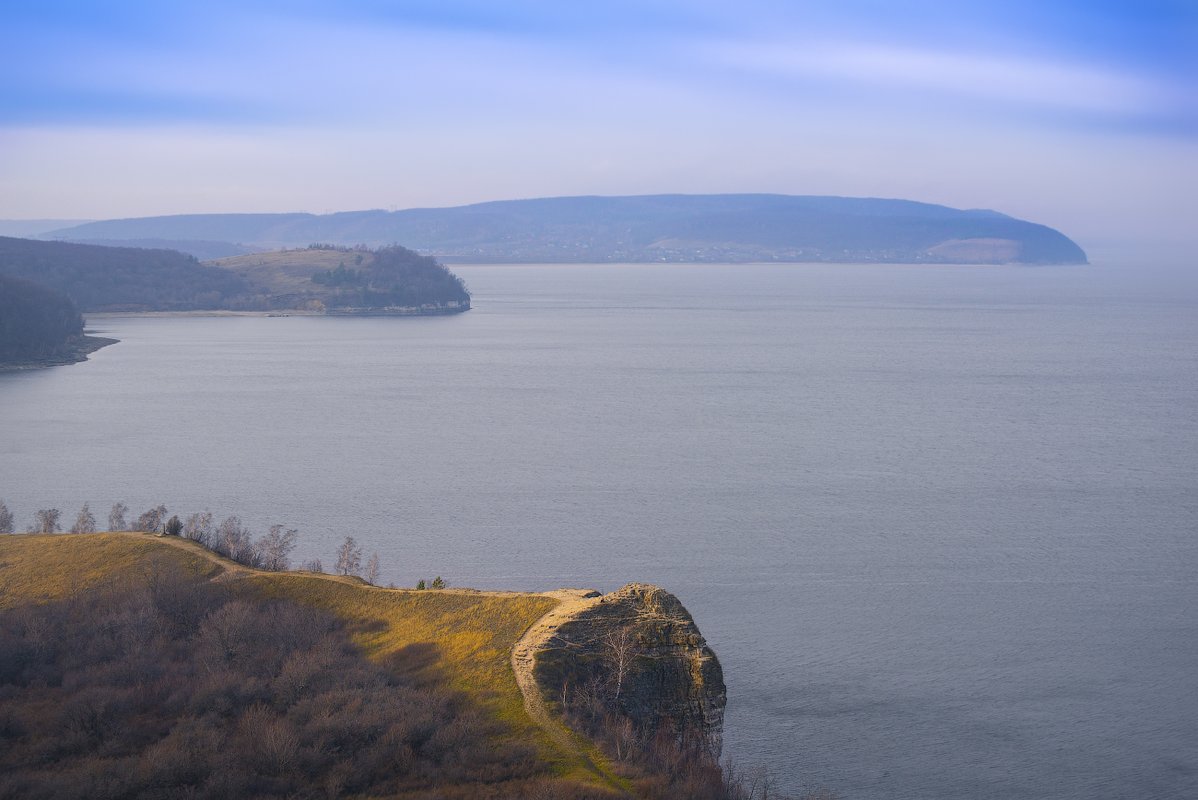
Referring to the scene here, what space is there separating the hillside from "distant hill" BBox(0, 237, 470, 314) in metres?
112

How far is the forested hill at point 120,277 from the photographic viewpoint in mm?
127750

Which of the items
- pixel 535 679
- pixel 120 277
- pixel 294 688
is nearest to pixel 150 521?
pixel 294 688

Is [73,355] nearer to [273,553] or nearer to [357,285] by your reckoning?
[357,285]

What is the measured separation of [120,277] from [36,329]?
49136mm

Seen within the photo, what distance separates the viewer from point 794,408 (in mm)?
60625

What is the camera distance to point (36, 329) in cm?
8675

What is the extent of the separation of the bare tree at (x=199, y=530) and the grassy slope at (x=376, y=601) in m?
1.69

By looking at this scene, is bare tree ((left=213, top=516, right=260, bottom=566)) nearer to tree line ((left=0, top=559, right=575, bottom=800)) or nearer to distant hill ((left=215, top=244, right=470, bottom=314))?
tree line ((left=0, top=559, right=575, bottom=800))

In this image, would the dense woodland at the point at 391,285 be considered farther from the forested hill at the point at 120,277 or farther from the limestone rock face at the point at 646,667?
the limestone rock face at the point at 646,667

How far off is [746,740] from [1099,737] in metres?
6.96

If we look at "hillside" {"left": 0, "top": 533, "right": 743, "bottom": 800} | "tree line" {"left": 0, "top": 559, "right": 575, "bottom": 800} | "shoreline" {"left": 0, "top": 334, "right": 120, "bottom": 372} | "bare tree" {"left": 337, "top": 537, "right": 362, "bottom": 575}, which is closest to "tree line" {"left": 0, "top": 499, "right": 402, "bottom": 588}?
"bare tree" {"left": 337, "top": 537, "right": 362, "bottom": 575}

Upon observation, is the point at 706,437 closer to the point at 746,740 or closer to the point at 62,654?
the point at 746,740

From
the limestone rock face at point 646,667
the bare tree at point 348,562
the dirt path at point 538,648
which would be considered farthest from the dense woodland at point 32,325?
the limestone rock face at point 646,667

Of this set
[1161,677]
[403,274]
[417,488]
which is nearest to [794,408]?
[417,488]
